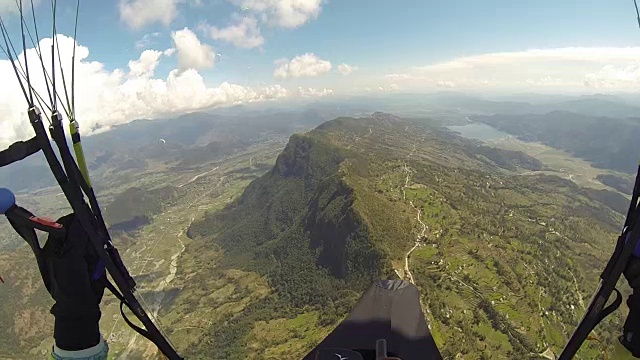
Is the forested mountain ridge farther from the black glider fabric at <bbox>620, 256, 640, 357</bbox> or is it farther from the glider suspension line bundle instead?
the glider suspension line bundle

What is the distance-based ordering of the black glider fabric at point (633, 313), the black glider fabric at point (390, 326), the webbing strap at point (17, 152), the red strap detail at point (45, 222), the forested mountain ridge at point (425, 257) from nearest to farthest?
the black glider fabric at point (633, 313) → the webbing strap at point (17, 152) → the red strap detail at point (45, 222) → the black glider fabric at point (390, 326) → the forested mountain ridge at point (425, 257)

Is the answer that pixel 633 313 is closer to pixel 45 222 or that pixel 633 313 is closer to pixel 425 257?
pixel 45 222

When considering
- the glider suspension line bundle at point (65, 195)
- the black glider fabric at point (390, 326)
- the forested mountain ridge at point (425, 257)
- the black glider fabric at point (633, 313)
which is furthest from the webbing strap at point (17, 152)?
the forested mountain ridge at point (425, 257)

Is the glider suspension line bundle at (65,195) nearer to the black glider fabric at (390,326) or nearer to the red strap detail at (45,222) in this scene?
the red strap detail at (45,222)

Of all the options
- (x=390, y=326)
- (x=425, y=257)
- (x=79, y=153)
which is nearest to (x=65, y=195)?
(x=79, y=153)

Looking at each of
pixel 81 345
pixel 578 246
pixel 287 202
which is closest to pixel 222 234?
pixel 287 202
